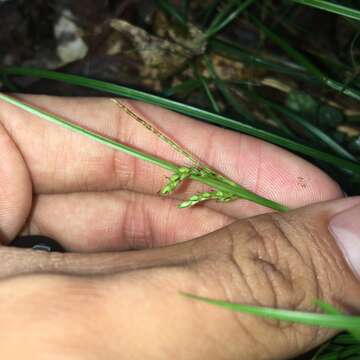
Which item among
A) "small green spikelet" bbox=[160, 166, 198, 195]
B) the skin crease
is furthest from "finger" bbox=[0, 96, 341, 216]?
"small green spikelet" bbox=[160, 166, 198, 195]

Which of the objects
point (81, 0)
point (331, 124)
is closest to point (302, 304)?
point (331, 124)

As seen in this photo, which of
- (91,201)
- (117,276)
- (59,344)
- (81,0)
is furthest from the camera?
(81,0)

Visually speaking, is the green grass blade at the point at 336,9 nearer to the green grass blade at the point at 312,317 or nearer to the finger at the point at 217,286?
the finger at the point at 217,286

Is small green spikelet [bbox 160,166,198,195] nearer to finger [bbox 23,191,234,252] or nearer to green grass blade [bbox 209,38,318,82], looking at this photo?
finger [bbox 23,191,234,252]

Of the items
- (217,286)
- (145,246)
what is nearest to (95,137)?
(217,286)

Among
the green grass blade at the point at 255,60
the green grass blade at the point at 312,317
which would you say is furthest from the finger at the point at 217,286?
the green grass blade at the point at 255,60

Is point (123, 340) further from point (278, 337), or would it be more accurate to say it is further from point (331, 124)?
point (331, 124)

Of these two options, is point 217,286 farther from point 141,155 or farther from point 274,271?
point 141,155
